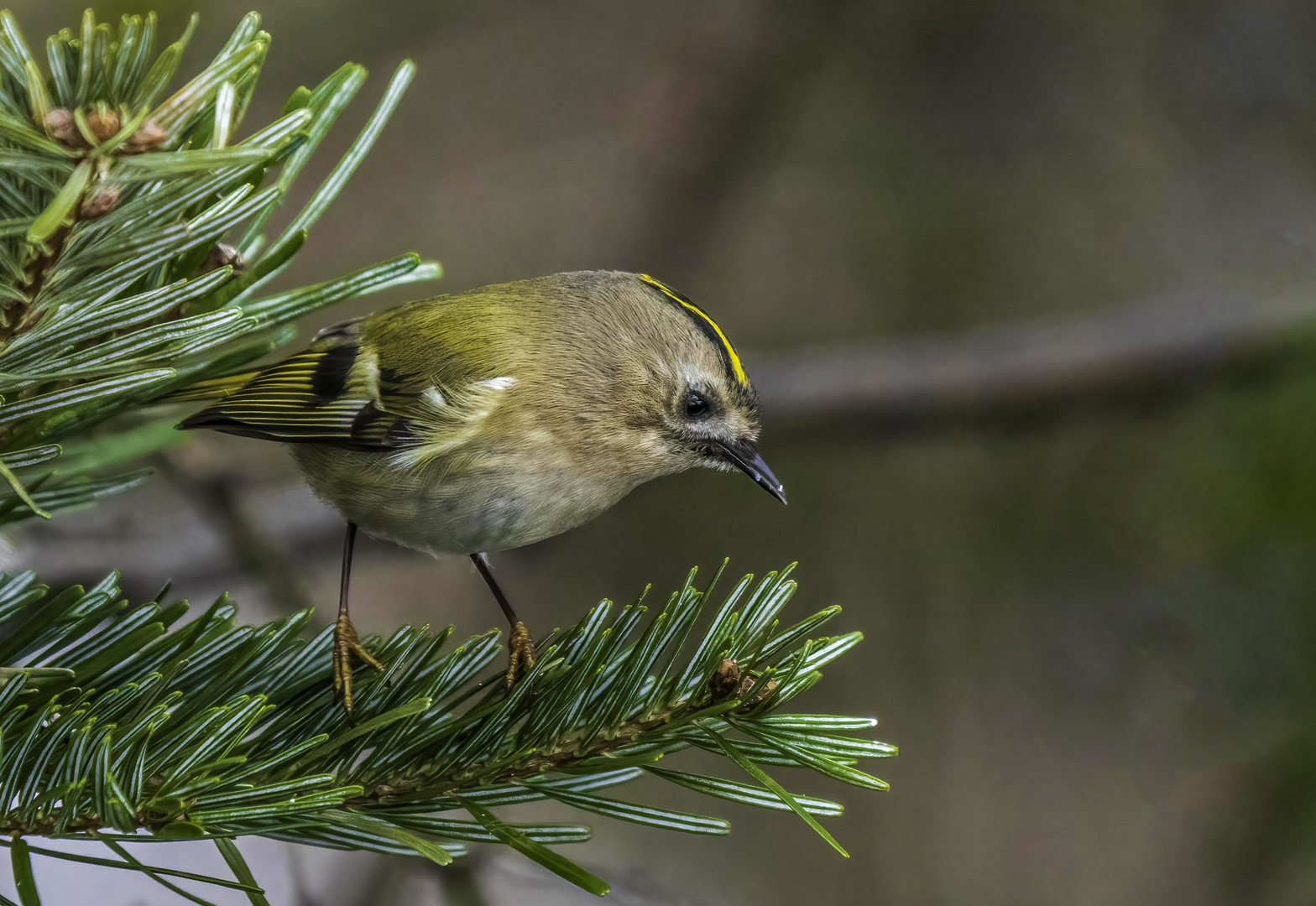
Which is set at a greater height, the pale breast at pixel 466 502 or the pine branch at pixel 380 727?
the pale breast at pixel 466 502

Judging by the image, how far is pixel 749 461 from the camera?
1.25 meters

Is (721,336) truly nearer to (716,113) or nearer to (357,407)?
(357,407)

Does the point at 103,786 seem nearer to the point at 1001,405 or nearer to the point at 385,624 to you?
the point at 1001,405

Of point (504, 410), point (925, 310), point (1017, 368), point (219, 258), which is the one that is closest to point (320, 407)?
point (504, 410)

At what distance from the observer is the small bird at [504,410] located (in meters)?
1.15

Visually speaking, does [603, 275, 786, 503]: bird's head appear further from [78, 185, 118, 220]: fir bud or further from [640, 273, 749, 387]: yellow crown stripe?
[78, 185, 118, 220]: fir bud

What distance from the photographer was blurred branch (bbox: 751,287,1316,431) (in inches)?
74.3

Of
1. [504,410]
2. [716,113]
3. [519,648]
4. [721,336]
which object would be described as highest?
[716,113]

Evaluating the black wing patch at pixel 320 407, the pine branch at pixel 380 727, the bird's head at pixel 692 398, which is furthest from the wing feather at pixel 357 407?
the pine branch at pixel 380 727

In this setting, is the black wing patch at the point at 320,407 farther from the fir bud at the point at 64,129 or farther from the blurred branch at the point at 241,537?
the fir bud at the point at 64,129

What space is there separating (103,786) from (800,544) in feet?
6.43

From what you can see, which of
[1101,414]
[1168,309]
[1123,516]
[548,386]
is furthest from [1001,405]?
[548,386]

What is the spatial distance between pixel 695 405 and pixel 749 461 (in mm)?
101

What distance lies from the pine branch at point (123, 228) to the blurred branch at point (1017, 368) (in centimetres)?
115
